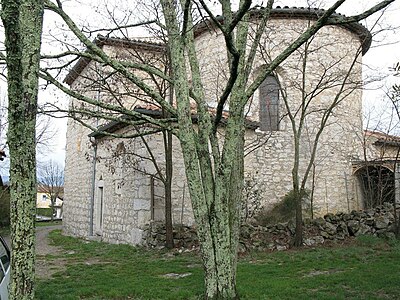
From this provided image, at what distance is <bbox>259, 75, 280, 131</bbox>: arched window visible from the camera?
14.9 metres

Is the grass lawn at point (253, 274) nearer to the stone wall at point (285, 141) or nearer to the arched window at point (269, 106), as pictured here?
the stone wall at point (285, 141)

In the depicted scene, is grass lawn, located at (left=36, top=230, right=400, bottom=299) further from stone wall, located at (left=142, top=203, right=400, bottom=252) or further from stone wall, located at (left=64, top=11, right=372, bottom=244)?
stone wall, located at (left=64, top=11, right=372, bottom=244)

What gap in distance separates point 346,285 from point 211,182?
291cm

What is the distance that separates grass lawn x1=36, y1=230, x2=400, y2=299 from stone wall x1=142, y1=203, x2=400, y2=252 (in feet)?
1.74

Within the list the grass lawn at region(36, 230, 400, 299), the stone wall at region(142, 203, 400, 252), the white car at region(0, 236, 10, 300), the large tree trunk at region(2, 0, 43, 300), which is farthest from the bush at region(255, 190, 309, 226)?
the large tree trunk at region(2, 0, 43, 300)

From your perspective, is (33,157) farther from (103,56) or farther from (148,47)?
(148,47)

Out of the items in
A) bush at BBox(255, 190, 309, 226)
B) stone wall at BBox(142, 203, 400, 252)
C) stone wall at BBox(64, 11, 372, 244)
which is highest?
stone wall at BBox(64, 11, 372, 244)

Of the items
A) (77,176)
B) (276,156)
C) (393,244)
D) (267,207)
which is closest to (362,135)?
(276,156)

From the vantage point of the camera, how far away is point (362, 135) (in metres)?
15.8

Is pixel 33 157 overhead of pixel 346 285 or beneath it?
overhead

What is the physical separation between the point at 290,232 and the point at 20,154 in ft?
31.1

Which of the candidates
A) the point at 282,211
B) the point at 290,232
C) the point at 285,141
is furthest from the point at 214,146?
the point at 285,141

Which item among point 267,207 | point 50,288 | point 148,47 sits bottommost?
point 50,288

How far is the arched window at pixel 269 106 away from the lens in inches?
585
